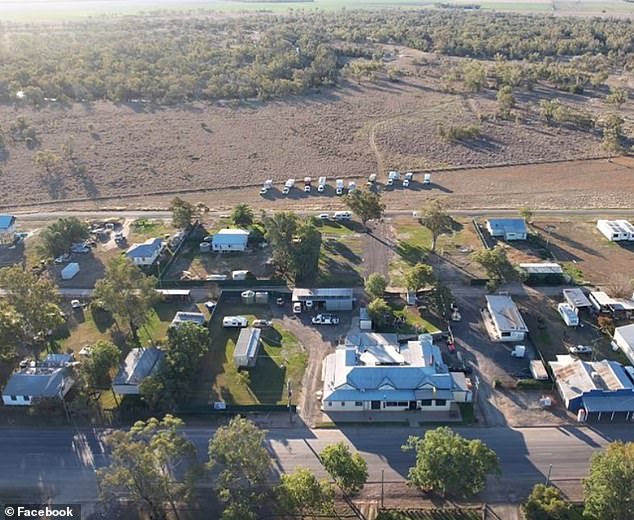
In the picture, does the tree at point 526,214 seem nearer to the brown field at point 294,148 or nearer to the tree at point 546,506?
the brown field at point 294,148

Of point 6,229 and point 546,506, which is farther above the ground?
point 546,506

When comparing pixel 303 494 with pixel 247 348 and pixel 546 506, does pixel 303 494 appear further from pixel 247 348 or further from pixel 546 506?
pixel 247 348

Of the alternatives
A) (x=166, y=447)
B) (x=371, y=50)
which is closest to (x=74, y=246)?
(x=166, y=447)

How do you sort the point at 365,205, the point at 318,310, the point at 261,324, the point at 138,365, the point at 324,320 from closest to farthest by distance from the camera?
the point at 138,365
the point at 261,324
the point at 324,320
the point at 318,310
the point at 365,205

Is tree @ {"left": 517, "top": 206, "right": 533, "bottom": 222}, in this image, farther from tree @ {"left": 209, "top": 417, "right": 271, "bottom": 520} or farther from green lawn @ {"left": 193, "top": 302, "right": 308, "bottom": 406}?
tree @ {"left": 209, "top": 417, "right": 271, "bottom": 520}

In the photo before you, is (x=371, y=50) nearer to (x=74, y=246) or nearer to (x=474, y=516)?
(x=74, y=246)

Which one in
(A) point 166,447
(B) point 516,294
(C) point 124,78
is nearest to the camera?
(A) point 166,447

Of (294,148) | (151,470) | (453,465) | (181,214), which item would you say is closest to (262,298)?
(181,214)
